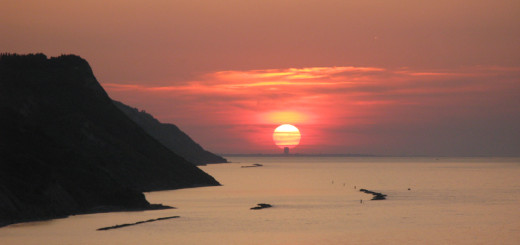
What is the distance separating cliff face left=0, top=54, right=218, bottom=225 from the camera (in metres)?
101

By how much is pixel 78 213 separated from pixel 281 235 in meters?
Result: 28.0

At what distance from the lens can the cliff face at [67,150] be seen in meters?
101

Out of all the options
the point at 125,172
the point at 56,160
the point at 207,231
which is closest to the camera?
the point at 207,231

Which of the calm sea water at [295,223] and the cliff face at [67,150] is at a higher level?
the cliff face at [67,150]

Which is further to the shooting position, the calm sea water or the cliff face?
the cliff face

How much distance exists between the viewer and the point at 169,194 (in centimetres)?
16338

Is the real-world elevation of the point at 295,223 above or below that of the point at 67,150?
below

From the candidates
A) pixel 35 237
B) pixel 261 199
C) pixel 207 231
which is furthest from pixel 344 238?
pixel 261 199

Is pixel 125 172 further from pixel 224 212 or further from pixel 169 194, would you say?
pixel 224 212

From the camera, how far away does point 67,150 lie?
12269 centimetres

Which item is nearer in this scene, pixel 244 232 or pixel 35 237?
pixel 35 237

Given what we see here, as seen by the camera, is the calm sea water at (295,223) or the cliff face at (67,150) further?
the cliff face at (67,150)

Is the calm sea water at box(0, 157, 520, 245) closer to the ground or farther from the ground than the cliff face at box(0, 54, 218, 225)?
closer to the ground

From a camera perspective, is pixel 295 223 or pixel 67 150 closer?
pixel 295 223
